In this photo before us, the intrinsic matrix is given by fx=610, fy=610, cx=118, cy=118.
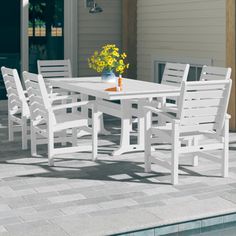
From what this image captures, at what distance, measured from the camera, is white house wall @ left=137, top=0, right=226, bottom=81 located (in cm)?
867

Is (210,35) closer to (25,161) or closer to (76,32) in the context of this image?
(76,32)

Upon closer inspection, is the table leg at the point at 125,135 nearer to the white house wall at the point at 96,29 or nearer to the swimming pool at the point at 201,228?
the swimming pool at the point at 201,228

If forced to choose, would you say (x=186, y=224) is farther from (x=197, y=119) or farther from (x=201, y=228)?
(x=197, y=119)

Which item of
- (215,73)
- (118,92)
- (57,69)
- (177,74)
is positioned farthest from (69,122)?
(57,69)

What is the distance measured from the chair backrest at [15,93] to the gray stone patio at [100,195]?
24.6 inches

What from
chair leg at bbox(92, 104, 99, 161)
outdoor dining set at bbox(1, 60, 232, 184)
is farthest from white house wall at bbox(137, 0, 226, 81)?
chair leg at bbox(92, 104, 99, 161)

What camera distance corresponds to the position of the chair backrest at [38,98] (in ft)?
19.7

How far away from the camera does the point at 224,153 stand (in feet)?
18.2

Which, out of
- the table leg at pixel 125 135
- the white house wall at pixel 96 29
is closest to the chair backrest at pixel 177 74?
the table leg at pixel 125 135

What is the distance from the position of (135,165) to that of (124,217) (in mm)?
1797

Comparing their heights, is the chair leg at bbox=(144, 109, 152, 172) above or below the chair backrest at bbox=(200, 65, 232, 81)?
below

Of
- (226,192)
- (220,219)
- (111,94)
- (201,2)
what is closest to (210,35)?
(201,2)

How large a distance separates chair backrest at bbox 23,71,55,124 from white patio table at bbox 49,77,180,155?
52 cm

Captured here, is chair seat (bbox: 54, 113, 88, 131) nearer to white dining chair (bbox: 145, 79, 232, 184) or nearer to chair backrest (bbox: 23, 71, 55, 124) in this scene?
chair backrest (bbox: 23, 71, 55, 124)
